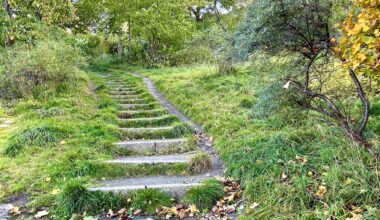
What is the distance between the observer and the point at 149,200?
4660 millimetres

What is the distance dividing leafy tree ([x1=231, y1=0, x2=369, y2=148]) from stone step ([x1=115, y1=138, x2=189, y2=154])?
215cm

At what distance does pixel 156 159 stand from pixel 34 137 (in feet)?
7.54

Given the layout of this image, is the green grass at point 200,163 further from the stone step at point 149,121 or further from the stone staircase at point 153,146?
the stone step at point 149,121

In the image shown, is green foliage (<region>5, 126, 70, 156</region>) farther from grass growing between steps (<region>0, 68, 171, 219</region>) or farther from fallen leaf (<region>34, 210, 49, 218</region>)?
fallen leaf (<region>34, 210, 49, 218</region>)

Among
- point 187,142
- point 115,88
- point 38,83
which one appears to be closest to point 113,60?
point 115,88

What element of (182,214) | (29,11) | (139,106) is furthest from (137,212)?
(29,11)

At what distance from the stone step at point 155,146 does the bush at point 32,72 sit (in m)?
4.08

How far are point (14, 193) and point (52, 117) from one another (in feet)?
10.2

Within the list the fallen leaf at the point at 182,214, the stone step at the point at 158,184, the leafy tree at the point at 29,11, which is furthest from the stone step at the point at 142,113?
the fallen leaf at the point at 182,214

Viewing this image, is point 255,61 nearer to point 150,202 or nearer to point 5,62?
point 150,202

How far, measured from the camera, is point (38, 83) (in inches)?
403

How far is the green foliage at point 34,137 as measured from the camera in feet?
21.0

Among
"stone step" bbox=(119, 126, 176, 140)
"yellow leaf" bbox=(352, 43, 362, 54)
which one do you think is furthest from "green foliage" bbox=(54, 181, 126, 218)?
"yellow leaf" bbox=(352, 43, 362, 54)

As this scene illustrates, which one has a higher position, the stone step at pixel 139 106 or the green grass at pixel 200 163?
the stone step at pixel 139 106
